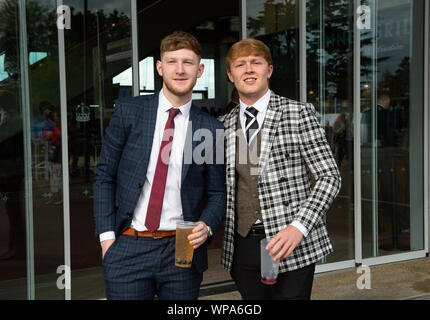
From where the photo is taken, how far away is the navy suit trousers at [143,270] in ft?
6.06

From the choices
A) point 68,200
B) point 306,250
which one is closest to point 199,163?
point 306,250

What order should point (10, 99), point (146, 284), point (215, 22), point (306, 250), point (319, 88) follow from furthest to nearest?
point (215, 22) → point (319, 88) → point (10, 99) → point (306, 250) → point (146, 284)

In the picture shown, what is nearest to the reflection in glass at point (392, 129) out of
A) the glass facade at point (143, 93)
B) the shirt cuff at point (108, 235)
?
the glass facade at point (143, 93)

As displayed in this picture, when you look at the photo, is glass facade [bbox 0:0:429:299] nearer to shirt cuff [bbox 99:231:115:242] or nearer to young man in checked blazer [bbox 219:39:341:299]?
shirt cuff [bbox 99:231:115:242]

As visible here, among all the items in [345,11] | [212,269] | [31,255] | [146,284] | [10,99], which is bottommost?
[212,269]

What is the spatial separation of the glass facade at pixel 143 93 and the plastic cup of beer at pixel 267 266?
231 centimetres

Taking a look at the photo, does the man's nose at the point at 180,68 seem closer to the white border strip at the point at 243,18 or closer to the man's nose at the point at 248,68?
the man's nose at the point at 248,68

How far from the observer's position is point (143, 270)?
1851 mm

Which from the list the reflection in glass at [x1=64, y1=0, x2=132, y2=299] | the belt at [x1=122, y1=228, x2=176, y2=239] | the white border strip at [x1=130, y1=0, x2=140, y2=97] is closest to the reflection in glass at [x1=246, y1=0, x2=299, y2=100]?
the white border strip at [x1=130, y1=0, x2=140, y2=97]

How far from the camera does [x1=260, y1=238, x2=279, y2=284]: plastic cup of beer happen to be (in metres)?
1.89

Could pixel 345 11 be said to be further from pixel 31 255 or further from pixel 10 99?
pixel 31 255

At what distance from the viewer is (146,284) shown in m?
1.87

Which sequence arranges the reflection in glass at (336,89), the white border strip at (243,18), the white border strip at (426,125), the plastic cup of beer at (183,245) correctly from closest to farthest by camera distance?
the plastic cup of beer at (183,245), the white border strip at (243,18), the reflection in glass at (336,89), the white border strip at (426,125)

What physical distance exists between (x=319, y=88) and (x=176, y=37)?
3.29 metres
